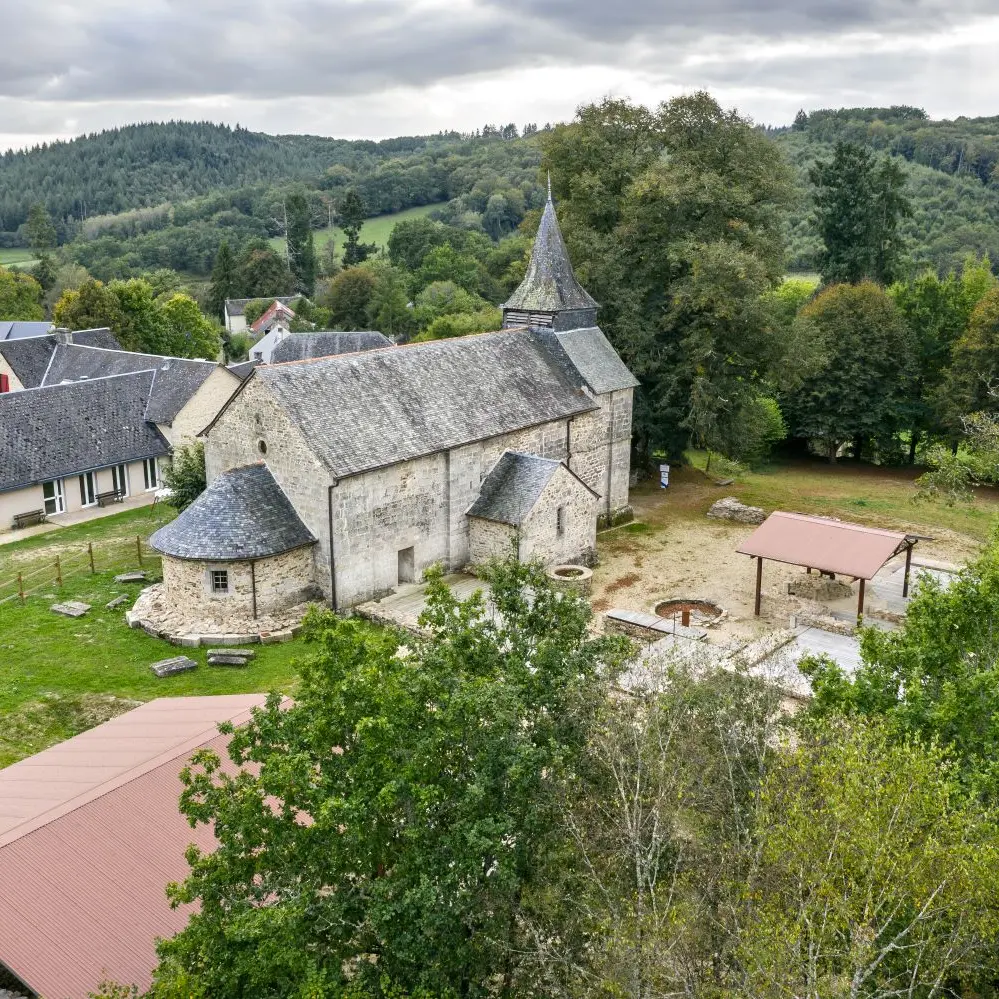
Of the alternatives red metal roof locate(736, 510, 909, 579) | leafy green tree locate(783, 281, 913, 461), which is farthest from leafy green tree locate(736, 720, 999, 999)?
leafy green tree locate(783, 281, 913, 461)

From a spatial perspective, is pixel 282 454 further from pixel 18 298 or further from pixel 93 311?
pixel 18 298

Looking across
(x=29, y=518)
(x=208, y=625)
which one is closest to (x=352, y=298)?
(x=29, y=518)

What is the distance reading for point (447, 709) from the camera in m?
13.8

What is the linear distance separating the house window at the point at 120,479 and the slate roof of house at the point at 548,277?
19.9 m

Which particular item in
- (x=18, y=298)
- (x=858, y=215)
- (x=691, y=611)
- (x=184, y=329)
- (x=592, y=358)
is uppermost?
(x=858, y=215)

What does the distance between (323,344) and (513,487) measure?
37833mm

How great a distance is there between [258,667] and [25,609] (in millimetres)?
9566

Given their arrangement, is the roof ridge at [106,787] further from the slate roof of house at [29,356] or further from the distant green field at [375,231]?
the distant green field at [375,231]

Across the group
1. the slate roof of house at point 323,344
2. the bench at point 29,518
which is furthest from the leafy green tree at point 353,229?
the bench at point 29,518

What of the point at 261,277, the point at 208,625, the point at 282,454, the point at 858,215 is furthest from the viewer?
the point at 261,277

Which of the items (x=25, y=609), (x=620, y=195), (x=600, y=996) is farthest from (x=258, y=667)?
(x=620, y=195)

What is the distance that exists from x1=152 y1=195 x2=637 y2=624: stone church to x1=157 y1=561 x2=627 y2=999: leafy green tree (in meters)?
17.0

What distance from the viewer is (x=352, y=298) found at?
97312 mm

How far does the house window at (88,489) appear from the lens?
4484cm
